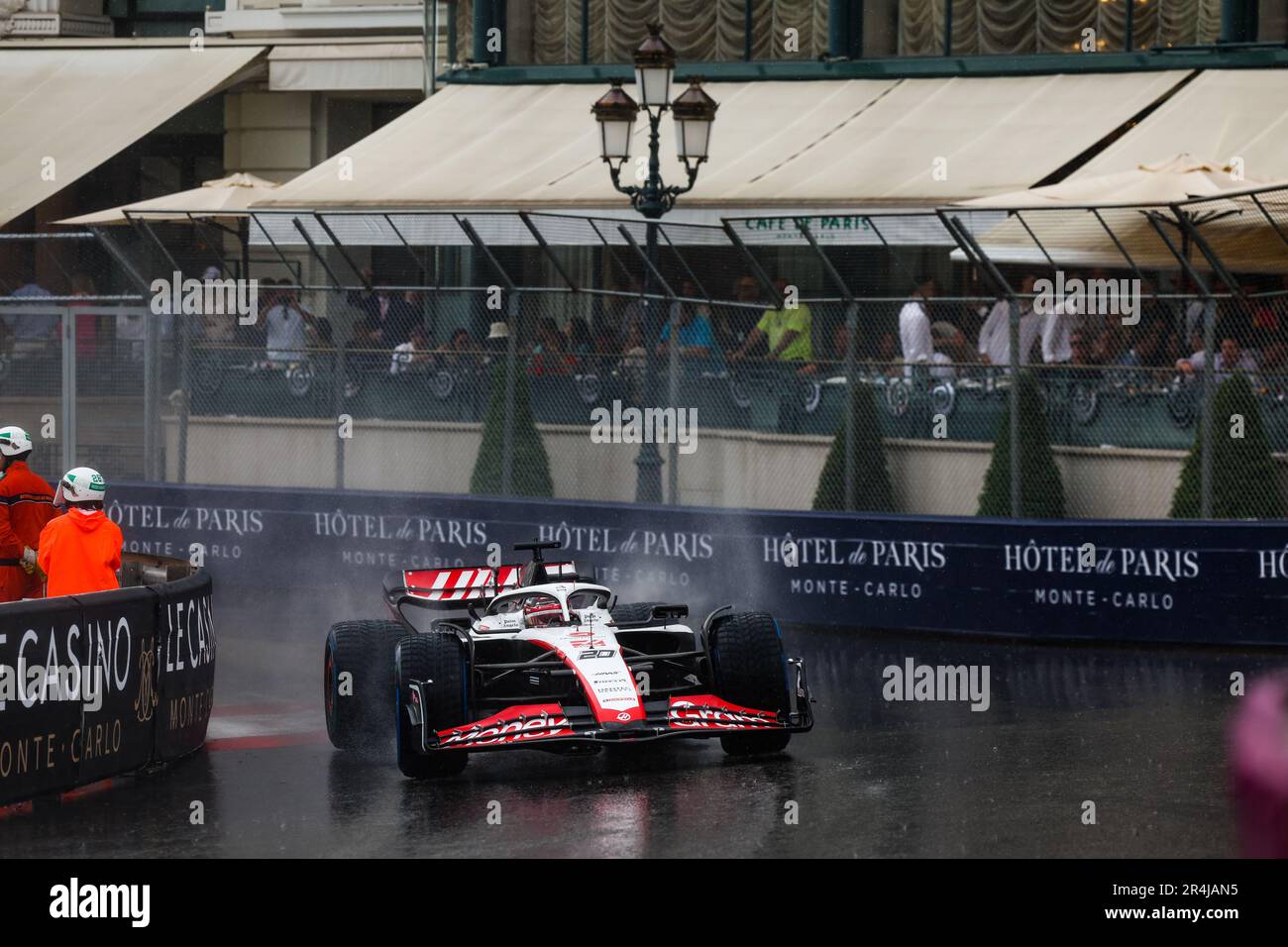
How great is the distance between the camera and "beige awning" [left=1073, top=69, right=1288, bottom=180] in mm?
20094

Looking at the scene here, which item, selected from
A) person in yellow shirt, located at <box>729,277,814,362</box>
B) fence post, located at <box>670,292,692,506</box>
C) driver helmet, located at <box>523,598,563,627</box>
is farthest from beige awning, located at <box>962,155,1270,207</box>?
driver helmet, located at <box>523,598,563,627</box>

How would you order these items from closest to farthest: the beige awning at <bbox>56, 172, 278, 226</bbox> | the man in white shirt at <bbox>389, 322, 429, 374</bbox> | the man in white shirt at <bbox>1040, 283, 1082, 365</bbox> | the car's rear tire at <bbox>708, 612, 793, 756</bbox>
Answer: the car's rear tire at <bbox>708, 612, 793, 756</bbox>
the man in white shirt at <bbox>1040, 283, 1082, 365</bbox>
the man in white shirt at <bbox>389, 322, 429, 374</bbox>
the beige awning at <bbox>56, 172, 278, 226</bbox>

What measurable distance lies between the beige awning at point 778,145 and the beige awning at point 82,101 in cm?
320

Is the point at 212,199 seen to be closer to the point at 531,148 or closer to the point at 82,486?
the point at 531,148

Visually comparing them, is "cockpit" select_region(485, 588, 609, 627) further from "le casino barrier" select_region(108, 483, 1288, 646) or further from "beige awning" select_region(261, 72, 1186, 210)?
"beige awning" select_region(261, 72, 1186, 210)

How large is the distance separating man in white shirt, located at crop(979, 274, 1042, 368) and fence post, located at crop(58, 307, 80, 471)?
857 centimetres

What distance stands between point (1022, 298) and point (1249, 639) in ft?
9.68

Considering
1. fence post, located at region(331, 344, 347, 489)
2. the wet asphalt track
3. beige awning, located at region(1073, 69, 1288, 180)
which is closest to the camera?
the wet asphalt track

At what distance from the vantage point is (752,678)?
1089 cm

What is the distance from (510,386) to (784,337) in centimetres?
250

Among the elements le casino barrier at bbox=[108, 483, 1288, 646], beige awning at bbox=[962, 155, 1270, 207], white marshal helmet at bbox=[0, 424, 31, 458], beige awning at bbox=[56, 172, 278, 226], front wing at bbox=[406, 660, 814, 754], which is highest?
beige awning at bbox=[56, 172, 278, 226]

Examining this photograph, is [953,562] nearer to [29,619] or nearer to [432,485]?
[432,485]

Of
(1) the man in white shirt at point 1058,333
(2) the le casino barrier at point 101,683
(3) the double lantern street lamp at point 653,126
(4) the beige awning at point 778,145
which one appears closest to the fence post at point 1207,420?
(1) the man in white shirt at point 1058,333

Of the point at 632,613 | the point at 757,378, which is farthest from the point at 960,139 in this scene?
the point at 632,613
